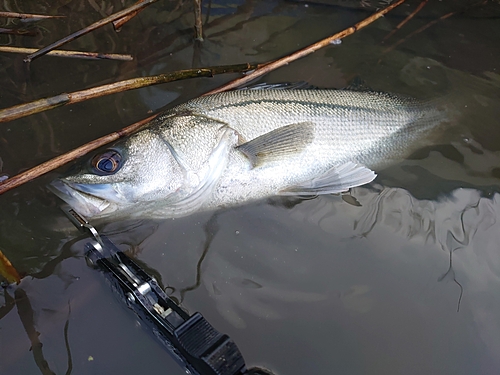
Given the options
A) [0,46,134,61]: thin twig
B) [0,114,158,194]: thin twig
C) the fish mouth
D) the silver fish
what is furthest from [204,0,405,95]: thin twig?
the fish mouth

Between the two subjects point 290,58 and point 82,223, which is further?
point 290,58

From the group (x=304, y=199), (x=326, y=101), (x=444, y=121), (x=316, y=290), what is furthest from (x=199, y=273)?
(x=444, y=121)

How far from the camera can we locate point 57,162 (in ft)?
8.00

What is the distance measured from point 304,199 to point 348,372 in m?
1.10

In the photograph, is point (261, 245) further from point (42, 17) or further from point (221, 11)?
point (42, 17)

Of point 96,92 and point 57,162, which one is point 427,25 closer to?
point 96,92

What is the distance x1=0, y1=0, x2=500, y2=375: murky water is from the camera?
1.90 meters

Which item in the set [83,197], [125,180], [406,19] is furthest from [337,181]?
[406,19]

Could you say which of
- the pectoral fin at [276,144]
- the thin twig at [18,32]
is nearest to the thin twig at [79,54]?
the thin twig at [18,32]

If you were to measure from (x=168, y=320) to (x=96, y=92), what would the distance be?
1.46 meters

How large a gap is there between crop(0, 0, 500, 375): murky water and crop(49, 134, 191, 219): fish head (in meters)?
0.26

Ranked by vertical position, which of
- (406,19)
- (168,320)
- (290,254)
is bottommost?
(290,254)

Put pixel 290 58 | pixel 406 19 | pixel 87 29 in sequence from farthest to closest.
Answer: pixel 406 19 < pixel 290 58 < pixel 87 29

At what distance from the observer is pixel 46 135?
2.82 metres
